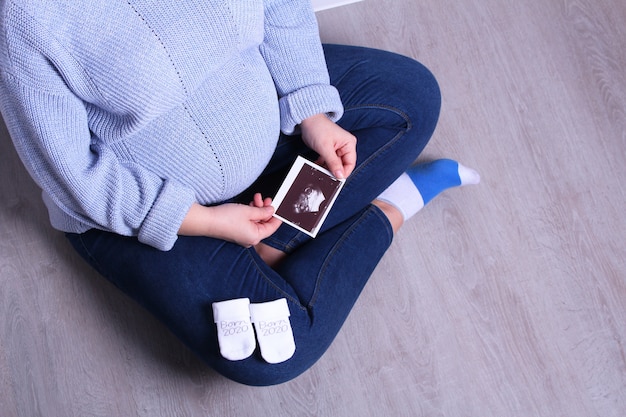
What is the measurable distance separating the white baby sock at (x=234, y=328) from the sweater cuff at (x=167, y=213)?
18 cm

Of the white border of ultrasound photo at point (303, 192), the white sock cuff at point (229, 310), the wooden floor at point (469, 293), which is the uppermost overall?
the white border of ultrasound photo at point (303, 192)

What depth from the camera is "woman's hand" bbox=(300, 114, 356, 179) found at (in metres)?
1.16

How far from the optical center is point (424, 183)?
1.42m

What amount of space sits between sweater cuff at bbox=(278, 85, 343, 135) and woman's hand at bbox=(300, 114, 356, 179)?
0.09 feet

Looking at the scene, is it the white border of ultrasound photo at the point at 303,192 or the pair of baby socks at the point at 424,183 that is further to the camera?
the pair of baby socks at the point at 424,183

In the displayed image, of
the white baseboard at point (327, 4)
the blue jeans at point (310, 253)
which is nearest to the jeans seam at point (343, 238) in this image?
the blue jeans at point (310, 253)

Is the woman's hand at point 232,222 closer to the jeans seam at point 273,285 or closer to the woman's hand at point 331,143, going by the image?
the jeans seam at point 273,285

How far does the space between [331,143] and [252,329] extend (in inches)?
16.2

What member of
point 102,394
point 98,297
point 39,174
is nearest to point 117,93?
point 39,174

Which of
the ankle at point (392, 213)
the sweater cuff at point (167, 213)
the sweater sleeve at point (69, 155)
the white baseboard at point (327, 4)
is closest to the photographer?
the sweater sleeve at point (69, 155)

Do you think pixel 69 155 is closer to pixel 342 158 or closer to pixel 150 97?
pixel 150 97

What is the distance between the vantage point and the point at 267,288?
116cm

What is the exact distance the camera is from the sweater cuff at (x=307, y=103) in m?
1.13

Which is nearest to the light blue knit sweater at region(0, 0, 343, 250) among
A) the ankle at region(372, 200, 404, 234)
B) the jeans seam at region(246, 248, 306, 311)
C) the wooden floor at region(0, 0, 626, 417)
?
the jeans seam at region(246, 248, 306, 311)
